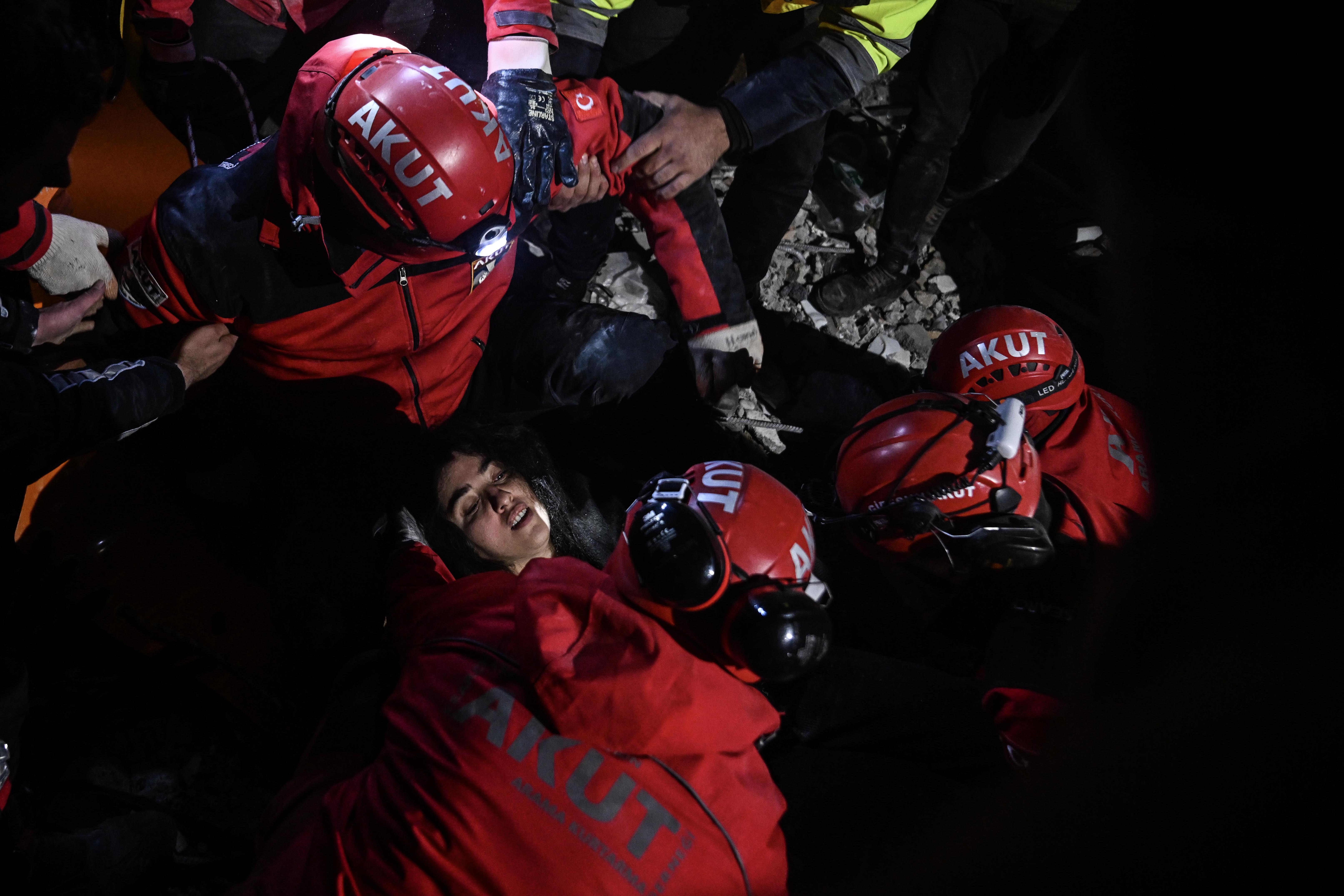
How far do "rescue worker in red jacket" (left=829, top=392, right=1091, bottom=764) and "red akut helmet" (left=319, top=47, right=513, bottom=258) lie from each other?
5.21ft

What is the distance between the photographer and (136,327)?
2.48 metres

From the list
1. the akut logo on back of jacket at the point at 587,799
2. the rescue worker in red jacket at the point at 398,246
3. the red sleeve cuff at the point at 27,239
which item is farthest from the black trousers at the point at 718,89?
the akut logo on back of jacket at the point at 587,799

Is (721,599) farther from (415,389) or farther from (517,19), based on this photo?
(517,19)

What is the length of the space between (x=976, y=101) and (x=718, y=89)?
1536mm

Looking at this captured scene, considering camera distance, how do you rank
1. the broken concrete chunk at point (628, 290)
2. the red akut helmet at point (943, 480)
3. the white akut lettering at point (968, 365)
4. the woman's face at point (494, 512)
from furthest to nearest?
the broken concrete chunk at point (628, 290) → the white akut lettering at point (968, 365) → the woman's face at point (494, 512) → the red akut helmet at point (943, 480)

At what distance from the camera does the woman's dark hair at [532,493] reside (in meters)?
2.88

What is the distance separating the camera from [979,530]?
214cm

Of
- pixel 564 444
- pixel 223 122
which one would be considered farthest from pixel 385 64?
pixel 564 444

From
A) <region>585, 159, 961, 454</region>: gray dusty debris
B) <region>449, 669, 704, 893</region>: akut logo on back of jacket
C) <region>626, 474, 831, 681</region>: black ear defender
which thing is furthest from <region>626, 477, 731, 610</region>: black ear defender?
<region>585, 159, 961, 454</region>: gray dusty debris

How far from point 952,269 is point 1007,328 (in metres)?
2.00

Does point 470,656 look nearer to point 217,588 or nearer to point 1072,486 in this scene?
point 217,588

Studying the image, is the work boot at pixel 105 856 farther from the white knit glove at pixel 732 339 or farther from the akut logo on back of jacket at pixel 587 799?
the white knit glove at pixel 732 339

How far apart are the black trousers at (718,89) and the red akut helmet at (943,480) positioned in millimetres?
1729

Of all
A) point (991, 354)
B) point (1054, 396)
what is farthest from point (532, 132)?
point (1054, 396)
